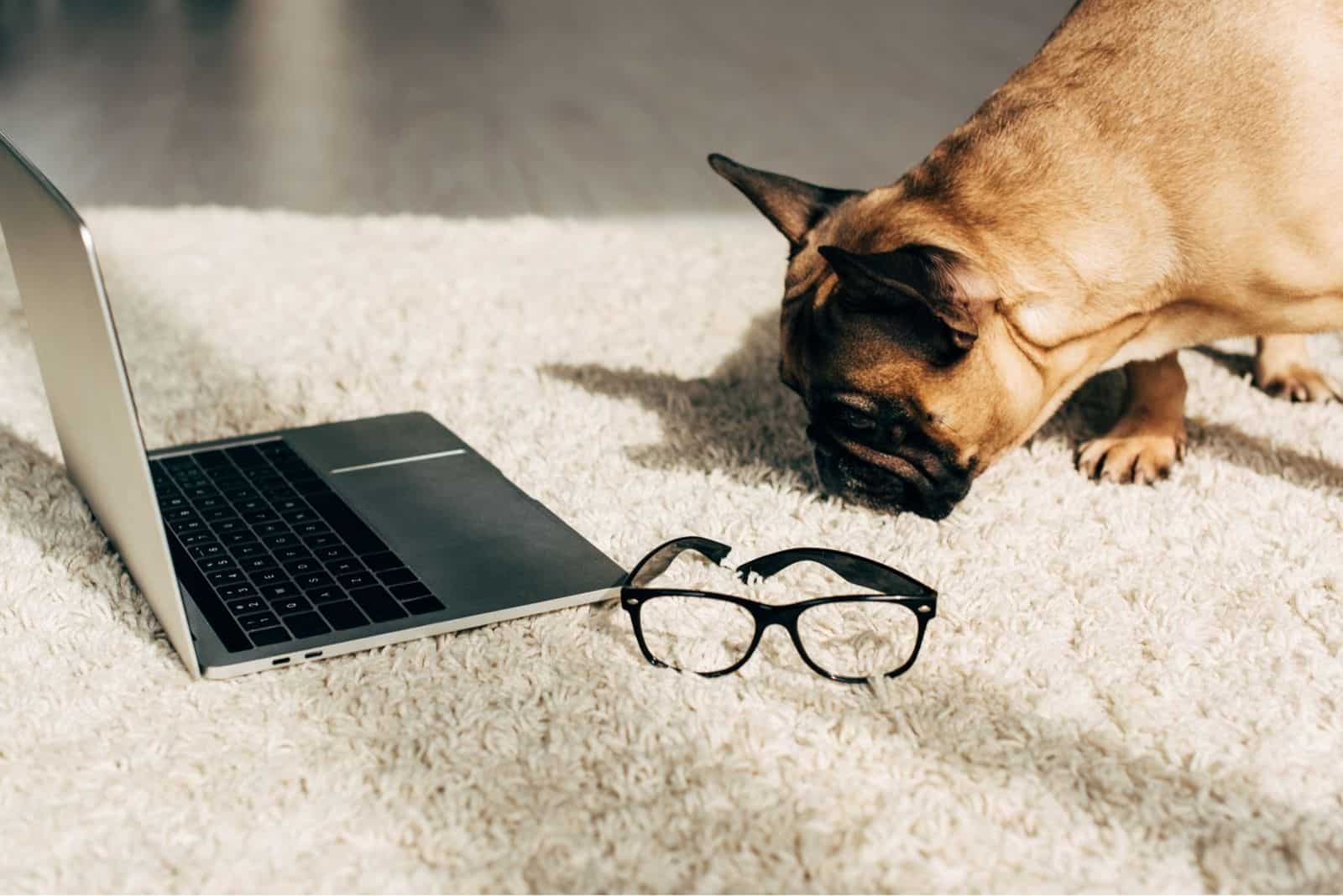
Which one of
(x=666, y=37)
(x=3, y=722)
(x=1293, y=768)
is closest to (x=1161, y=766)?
(x=1293, y=768)

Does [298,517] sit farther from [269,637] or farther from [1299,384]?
[1299,384]

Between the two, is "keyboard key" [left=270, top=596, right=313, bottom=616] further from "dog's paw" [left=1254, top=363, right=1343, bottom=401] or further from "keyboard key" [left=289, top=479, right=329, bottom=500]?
"dog's paw" [left=1254, top=363, right=1343, bottom=401]

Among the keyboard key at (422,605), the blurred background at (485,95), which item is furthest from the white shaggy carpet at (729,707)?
the blurred background at (485,95)

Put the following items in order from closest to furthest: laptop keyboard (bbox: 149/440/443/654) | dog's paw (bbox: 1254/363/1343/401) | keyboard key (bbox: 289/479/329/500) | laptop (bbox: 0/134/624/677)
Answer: laptop (bbox: 0/134/624/677) < laptop keyboard (bbox: 149/440/443/654) < keyboard key (bbox: 289/479/329/500) < dog's paw (bbox: 1254/363/1343/401)

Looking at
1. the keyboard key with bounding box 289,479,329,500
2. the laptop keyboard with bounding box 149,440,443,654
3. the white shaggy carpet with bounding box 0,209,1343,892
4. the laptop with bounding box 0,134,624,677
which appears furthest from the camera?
the keyboard key with bounding box 289,479,329,500

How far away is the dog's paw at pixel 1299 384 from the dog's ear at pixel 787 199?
0.80 meters

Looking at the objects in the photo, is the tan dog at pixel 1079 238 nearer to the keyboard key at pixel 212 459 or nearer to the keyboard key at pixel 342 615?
the keyboard key at pixel 342 615

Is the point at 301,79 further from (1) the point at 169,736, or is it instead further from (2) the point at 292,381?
(1) the point at 169,736

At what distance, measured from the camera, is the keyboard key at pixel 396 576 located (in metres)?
1.30

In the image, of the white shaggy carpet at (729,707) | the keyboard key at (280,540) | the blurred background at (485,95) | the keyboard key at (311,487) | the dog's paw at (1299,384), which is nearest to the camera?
the white shaggy carpet at (729,707)

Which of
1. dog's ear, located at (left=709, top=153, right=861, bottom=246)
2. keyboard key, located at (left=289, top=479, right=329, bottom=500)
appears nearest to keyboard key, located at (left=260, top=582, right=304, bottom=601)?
keyboard key, located at (left=289, top=479, right=329, bottom=500)

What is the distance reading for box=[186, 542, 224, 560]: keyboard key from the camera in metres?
1.33

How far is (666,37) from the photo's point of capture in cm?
544

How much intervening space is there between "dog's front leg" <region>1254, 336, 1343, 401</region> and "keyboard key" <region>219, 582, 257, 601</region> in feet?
4.89
